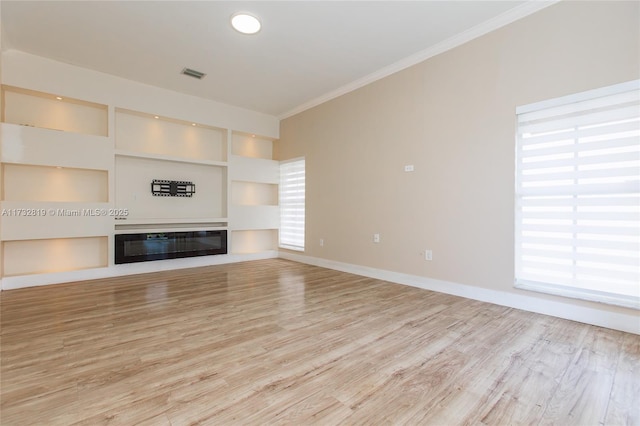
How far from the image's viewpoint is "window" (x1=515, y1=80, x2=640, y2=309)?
2.50 metres

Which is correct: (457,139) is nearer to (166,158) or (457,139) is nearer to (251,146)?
(251,146)

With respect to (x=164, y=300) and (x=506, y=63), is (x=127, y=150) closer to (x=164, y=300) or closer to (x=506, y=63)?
(x=164, y=300)

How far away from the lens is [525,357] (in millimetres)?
2045

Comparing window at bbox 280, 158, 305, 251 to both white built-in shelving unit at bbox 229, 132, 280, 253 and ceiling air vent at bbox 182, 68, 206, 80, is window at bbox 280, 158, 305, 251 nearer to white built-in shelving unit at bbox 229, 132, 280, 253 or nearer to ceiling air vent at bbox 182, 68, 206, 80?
white built-in shelving unit at bbox 229, 132, 280, 253

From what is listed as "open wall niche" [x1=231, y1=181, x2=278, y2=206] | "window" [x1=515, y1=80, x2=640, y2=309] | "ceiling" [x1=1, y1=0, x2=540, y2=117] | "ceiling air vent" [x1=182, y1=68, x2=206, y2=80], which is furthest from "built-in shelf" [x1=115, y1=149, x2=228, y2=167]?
"window" [x1=515, y1=80, x2=640, y2=309]

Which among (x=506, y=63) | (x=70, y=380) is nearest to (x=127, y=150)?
(x=70, y=380)

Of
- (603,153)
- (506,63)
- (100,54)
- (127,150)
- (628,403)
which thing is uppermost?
(100,54)

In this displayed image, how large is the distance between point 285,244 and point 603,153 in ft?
17.0

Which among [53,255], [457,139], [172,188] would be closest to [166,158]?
[172,188]

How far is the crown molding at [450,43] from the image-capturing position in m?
2.93

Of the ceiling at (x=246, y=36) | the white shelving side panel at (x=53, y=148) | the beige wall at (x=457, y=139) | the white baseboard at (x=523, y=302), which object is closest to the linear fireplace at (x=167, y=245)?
the white shelving side panel at (x=53, y=148)

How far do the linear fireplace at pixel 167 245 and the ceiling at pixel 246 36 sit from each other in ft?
8.39

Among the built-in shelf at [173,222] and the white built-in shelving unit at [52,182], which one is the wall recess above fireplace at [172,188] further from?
the white built-in shelving unit at [52,182]

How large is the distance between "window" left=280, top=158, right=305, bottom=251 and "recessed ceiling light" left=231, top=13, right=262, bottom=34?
285cm
